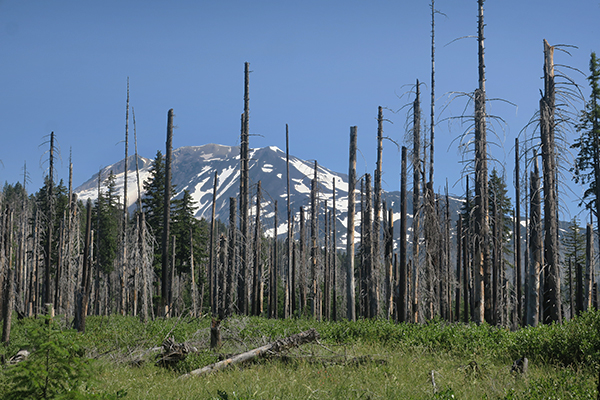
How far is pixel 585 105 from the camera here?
13.4 meters

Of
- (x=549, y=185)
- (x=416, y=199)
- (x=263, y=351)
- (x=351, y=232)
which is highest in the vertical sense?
(x=549, y=185)

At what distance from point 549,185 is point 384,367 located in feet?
30.8

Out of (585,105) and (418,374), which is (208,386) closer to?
(418,374)

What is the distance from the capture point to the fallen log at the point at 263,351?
28.2ft

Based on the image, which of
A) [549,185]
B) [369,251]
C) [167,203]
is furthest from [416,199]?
[167,203]

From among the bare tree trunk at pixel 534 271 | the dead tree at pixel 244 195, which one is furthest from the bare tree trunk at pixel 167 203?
the bare tree trunk at pixel 534 271

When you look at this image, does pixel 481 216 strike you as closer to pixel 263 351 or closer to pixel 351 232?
pixel 351 232

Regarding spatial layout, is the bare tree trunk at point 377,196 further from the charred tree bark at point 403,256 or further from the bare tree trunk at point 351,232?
the bare tree trunk at point 351,232

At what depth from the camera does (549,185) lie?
14.0 meters

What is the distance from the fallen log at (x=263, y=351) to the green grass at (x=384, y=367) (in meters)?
0.21

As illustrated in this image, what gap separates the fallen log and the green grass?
0.21 meters

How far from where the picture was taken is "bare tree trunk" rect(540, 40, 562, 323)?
550 inches

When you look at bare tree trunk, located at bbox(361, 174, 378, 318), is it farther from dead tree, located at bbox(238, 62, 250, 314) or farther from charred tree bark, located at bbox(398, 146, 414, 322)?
dead tree, located at bbox(238, 62, 250, 314)

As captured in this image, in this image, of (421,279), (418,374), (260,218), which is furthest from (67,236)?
(418,374)
